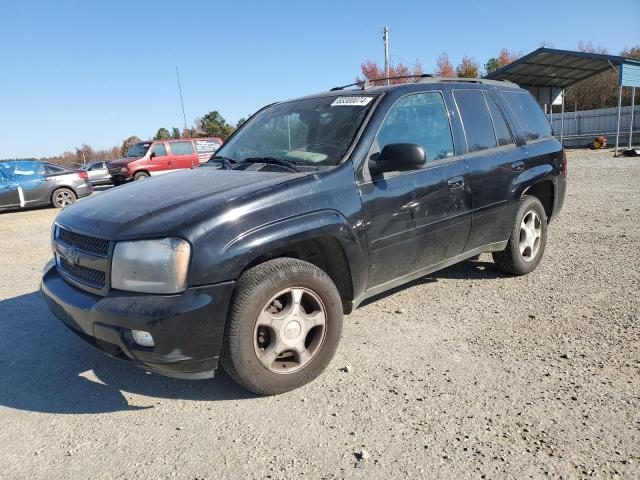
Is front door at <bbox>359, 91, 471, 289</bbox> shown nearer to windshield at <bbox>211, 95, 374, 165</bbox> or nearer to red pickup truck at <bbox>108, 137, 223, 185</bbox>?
windshield at <bbox>211, 95, 374, 165</bbox>

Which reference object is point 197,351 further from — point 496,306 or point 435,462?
point 496,306

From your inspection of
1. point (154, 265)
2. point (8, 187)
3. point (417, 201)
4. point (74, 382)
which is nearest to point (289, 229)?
point (154, 265)

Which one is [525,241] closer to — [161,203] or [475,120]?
[475,120]

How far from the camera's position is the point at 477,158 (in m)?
3.99

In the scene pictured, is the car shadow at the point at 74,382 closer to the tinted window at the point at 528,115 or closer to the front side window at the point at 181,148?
the tinted window at the point at 528,115

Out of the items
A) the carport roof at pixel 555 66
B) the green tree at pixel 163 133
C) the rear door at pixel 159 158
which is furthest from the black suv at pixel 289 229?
the green tree at pixel 163 133

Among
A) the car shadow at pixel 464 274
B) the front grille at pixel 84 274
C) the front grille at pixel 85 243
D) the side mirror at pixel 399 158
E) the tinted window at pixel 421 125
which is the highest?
the tinted window at pixel 421 125

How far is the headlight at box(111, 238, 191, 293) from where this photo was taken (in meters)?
2.44

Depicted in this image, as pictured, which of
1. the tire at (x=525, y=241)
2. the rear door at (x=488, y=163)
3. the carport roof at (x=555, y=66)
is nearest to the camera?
the rear door at (x=488, y=163)

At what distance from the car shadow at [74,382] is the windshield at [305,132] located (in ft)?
5.42

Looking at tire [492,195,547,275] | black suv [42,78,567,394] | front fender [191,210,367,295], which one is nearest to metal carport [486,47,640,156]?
tire [492,195,547,275]

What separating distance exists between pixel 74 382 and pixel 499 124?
404cm

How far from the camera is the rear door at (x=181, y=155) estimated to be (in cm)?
1845

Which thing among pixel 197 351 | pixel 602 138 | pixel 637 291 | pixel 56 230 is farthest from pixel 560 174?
pixel 602 138
